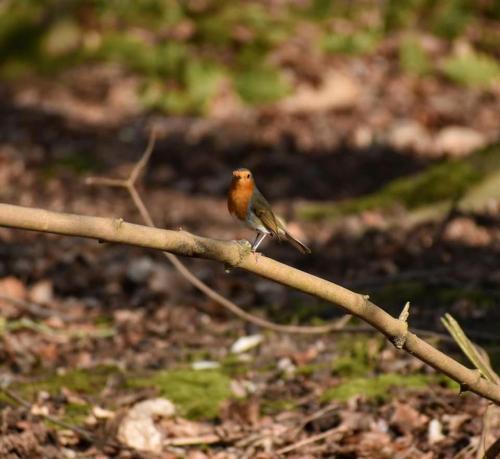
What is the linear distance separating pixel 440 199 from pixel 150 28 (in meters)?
6.35

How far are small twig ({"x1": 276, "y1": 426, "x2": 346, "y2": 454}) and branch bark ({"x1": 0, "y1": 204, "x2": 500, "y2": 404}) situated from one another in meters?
1.00

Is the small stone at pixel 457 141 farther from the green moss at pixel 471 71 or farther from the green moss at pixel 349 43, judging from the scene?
the green moss at pixel 349 43

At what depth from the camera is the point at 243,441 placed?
3551mm

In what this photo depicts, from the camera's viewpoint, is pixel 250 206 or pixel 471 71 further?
pixel 471 71

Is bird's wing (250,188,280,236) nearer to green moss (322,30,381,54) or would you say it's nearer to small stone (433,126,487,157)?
small stone (433,126,487,157)

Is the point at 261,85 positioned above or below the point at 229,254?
above

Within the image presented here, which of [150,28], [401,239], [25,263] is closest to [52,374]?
[25,263]

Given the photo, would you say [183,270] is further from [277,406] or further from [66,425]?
[66,425]

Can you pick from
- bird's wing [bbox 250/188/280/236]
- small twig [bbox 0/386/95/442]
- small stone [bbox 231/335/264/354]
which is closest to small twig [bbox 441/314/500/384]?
bird's wing [bbox 250/188/280/236]

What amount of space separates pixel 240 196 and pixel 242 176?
0.29 feet

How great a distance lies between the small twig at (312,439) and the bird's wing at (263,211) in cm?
110

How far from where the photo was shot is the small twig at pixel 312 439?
3.46m

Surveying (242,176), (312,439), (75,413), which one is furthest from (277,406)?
(242,176)

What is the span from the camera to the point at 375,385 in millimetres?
3963
